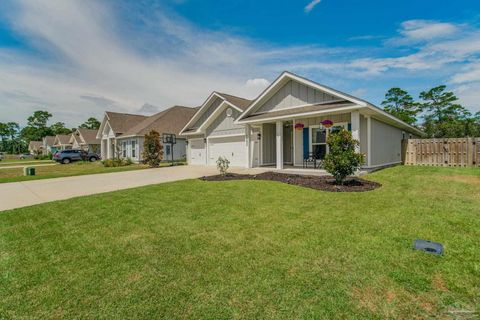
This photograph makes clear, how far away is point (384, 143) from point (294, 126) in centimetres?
545

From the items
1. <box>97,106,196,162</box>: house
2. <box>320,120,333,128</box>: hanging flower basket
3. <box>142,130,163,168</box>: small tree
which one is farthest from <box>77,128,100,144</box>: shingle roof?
<box>320,120,333,128</box>: hanging flower basket

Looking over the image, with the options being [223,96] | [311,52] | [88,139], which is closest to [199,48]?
[223,96]

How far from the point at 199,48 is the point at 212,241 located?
1243 centimetres

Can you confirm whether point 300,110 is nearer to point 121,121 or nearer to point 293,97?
point 293,97

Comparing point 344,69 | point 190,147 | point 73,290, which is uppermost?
point 344,69

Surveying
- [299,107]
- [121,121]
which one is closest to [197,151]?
[299,107]

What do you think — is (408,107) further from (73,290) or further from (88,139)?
(88,139)

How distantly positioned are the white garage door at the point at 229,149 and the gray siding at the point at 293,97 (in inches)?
132

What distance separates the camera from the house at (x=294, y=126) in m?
11.8

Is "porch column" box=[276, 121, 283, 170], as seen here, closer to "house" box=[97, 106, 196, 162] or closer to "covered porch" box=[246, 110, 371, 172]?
"covered porch" box=[246, 110, 371, 172]

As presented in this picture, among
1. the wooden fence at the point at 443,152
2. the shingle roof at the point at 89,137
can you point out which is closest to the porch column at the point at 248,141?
the wooden fence at the point at 443,152

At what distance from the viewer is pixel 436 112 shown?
121 feet

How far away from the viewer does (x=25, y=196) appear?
846 centimetres

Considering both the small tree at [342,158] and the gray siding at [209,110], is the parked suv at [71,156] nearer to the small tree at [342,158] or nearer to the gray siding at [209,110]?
the gray siding at [209,110]
